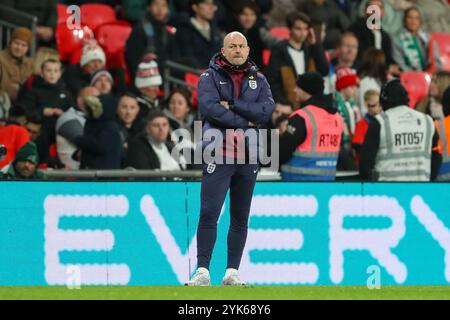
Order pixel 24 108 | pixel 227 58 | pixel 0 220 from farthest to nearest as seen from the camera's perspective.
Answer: pixel 24 108 < pixel 0 220 < pixel 227 58

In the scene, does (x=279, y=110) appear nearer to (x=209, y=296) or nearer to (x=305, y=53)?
(x=305, y=53)

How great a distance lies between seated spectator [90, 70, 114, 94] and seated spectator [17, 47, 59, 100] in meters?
0.51

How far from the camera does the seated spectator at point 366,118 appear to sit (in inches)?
652

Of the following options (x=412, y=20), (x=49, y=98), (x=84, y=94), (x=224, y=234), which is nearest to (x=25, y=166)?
(x=224, y=234)

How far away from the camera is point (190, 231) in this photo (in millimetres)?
13312

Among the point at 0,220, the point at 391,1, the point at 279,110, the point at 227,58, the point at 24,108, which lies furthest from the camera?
the point at 391,1

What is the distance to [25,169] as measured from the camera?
13719 millimetres

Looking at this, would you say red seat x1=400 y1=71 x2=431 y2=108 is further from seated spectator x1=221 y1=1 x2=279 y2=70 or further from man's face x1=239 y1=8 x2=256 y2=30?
man's face x1=239 y1=8 x2=256 y2=30

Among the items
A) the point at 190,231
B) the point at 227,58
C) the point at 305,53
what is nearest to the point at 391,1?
the point at 305,53

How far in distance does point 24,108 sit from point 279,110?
3122 mm

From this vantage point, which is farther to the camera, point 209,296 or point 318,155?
point 318,155

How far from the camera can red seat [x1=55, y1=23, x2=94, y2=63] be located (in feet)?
60.0

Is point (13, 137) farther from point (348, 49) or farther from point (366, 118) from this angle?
point (348, 49)

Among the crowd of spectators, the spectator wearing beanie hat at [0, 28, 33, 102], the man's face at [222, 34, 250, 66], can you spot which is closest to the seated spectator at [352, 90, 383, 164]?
the crowd of spectators
